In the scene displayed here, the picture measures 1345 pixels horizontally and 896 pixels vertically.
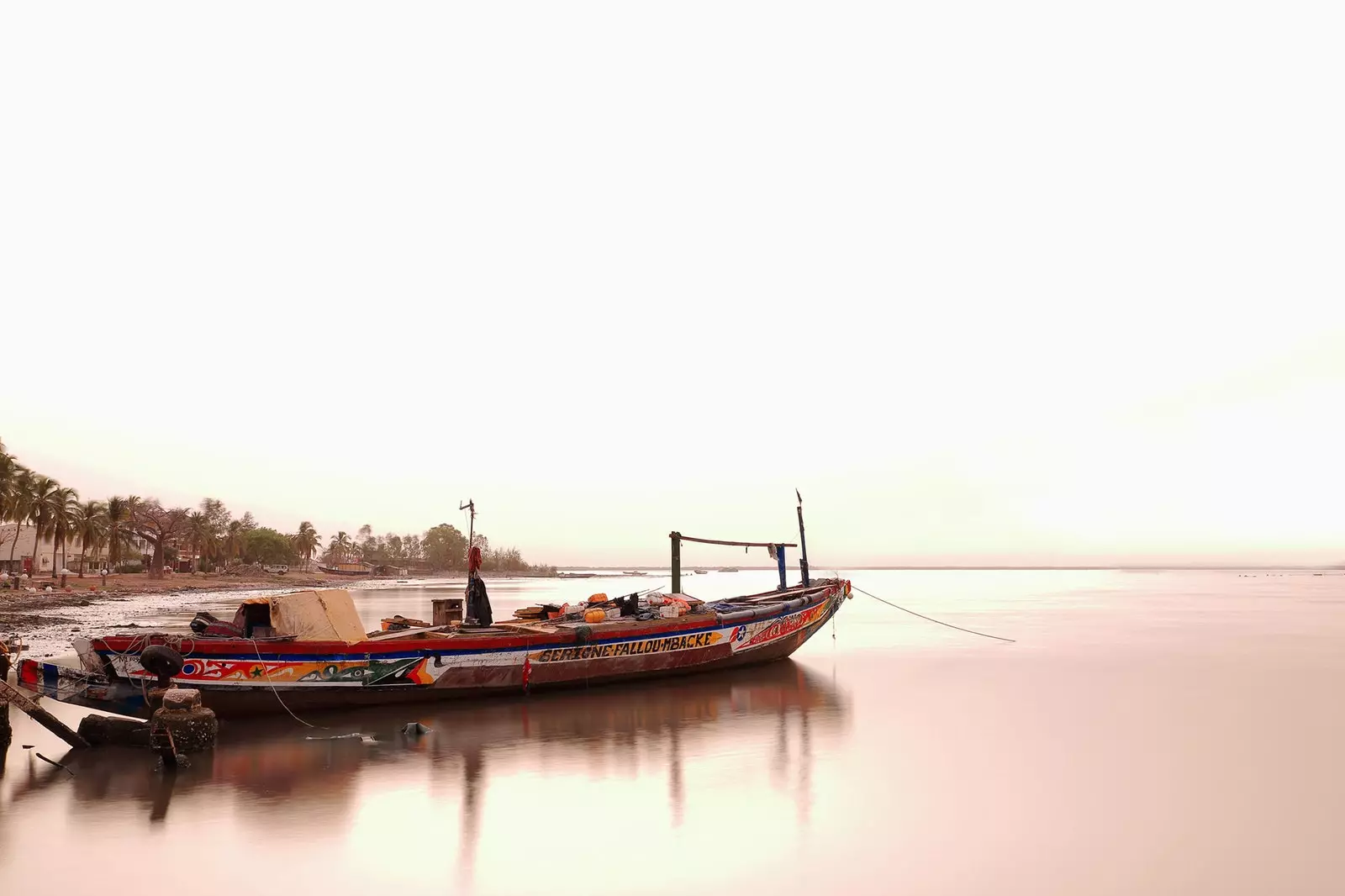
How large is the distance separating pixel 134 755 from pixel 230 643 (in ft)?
7.75

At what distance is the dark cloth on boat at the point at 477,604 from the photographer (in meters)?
20.4

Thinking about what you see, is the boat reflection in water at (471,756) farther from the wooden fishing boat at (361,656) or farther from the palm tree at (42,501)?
the palm tree at (42,501)

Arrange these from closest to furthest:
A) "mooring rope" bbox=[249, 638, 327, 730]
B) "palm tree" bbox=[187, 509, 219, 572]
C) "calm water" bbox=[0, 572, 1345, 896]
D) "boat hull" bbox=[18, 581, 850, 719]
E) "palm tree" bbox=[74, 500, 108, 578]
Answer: "calm water" bbox=[0, 572, 1345, 896]
"boat hull" bbox=[18, 581, 850, 719]
"mooring rope" bbox=[249, 638, 327, 730]
"palm tree" bbox=[74, 500, 108, 578]
"palm tree" bbox=[187, 509, 219, 572]

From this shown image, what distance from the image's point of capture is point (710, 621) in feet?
71.8

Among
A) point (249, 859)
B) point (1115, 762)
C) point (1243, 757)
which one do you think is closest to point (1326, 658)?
point (1243, 757)

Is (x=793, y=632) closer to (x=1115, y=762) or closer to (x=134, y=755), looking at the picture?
(x=1115, y=762)

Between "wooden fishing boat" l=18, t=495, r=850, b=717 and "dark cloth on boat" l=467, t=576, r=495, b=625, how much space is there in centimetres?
33

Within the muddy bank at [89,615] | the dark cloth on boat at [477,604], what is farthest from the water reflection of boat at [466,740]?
the muddy bank at [89,615]

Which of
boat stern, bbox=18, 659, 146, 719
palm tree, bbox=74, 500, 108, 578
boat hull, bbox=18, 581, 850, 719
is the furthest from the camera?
palm tree, bbox=74, 500, 108, 578

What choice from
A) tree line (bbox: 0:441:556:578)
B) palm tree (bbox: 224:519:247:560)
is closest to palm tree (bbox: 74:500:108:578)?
tree line (bbox: 0:441:556:578)

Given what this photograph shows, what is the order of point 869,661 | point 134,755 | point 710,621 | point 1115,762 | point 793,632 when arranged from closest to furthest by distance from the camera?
point 134,755
point 1115,762
point 710,621
point 793,632
point 869,661

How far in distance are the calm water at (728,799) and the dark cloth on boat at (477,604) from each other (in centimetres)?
226

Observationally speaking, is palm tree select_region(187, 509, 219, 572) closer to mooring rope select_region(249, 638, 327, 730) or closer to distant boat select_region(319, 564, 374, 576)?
distant boat select_region(319, 564, 374, 576)

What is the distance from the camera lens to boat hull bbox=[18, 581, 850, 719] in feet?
49.5
